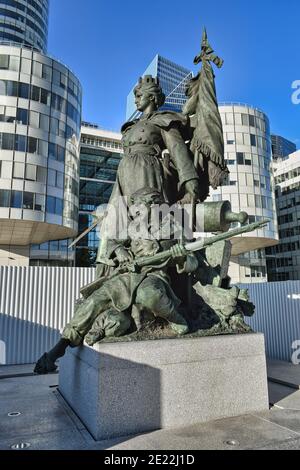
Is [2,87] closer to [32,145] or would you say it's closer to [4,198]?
[32,145]

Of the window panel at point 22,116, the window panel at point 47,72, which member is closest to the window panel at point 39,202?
the window panel at point 22,116

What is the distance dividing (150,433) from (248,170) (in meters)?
45.8

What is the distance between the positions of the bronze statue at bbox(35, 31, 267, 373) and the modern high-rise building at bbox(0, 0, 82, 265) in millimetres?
27002

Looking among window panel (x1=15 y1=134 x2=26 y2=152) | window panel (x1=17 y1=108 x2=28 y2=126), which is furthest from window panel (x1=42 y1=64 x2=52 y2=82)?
window panel (x1=15 y1=134 x2=26 y2=152)

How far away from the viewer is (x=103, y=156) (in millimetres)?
53469

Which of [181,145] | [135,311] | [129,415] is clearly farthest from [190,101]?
[129,415]

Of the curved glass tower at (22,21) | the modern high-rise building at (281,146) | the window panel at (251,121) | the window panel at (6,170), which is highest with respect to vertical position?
the curved glass tower at (22,21)

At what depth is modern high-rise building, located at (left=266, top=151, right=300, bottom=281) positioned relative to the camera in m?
60.5

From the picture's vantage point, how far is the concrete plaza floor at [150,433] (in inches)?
147

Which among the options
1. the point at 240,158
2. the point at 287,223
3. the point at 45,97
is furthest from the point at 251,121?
the point at 45,97

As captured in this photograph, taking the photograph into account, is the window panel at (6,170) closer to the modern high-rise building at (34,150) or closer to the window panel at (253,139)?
the modern high-rise building at (34,150)

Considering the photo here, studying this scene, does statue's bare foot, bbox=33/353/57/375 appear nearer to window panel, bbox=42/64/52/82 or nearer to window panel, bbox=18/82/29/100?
window panel, bbox=18/82/29/100

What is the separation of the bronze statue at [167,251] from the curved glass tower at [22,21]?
195 ft
